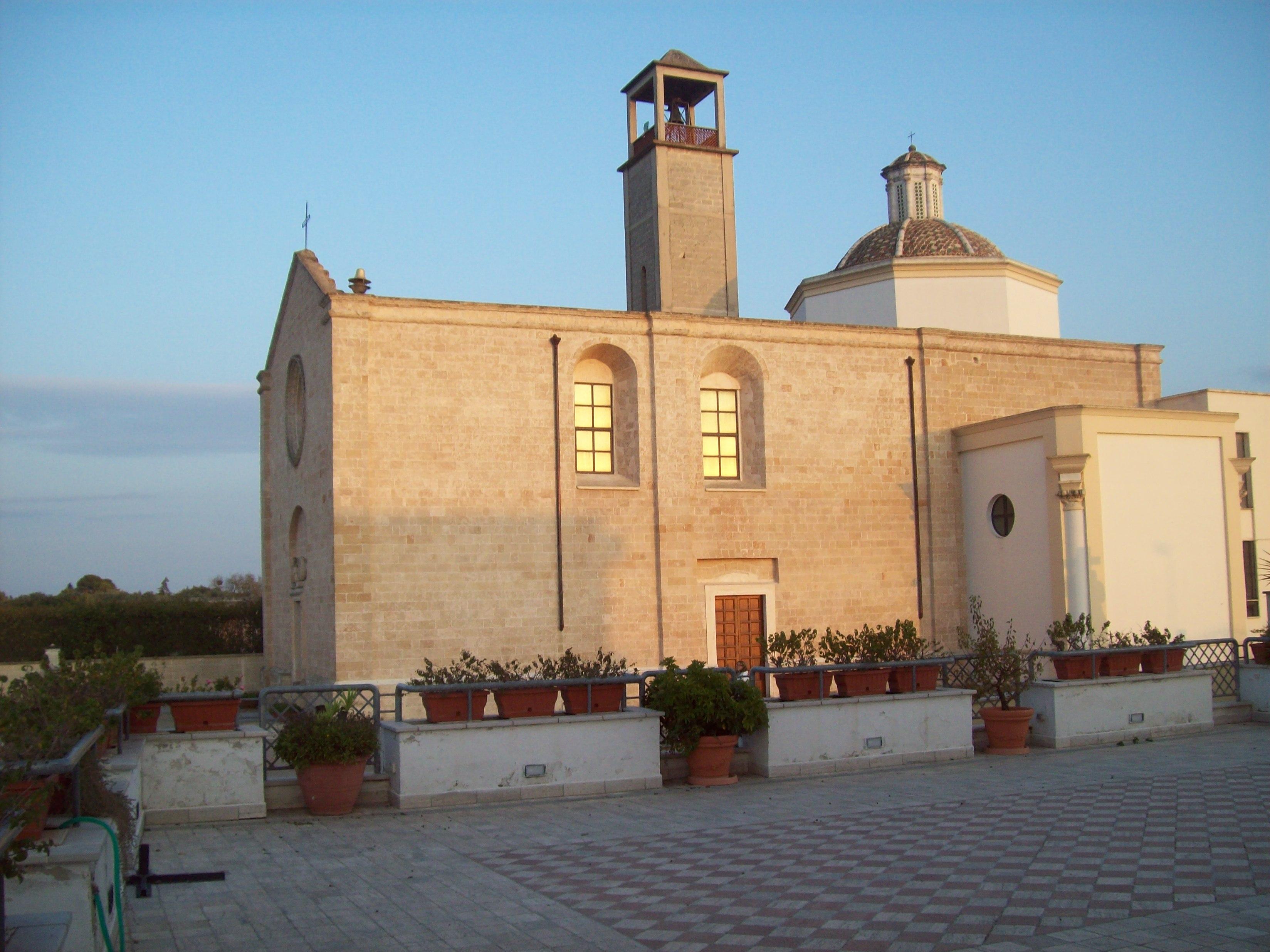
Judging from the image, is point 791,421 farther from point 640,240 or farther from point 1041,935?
point 1041,935

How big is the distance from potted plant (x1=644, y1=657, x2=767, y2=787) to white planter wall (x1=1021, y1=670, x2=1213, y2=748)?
4.05 meters

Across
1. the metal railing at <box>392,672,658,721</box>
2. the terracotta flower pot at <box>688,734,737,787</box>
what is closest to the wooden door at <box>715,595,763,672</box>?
the terracotta flower pot at <box>688,734,737,787</box>

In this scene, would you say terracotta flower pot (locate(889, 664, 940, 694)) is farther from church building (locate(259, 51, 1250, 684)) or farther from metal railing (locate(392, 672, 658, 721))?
church building (locate(259, 51, 1250, 684))

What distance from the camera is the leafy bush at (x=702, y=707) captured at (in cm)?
1151

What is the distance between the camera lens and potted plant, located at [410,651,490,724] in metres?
10.9

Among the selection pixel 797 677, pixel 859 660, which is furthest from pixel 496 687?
pixel 859 660

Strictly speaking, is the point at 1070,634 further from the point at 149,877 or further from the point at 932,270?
the point at 932,270

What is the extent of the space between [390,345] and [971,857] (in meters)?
12.8

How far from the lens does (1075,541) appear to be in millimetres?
18828

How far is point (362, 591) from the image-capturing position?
1738 cm

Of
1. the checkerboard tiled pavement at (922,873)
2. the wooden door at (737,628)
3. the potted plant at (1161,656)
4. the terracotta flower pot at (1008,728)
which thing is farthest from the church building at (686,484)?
the checkerboard tiled pavement at (922,873)

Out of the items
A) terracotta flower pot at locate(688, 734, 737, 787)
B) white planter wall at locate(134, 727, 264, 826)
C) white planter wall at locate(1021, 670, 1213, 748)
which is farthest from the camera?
white planter wall at locate(1021, 670, 1213, 748)

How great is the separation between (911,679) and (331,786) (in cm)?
644

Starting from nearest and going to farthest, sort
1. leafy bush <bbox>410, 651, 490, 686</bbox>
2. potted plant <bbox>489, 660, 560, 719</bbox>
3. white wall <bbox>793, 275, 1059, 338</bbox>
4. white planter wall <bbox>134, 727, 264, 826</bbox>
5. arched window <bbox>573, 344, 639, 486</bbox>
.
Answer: white planter wall <bbox>134, 727, 264, 826</bbox> → potted plant <bbox>489, 660, 560, 719</bbox> → leafy bush <bbox>410, 651, 490, 686</bbox> → arched window <bbox>573, 344, 639, 486</bbox> → white wall <bbox>793, 275, 1059, 338</bbox>
